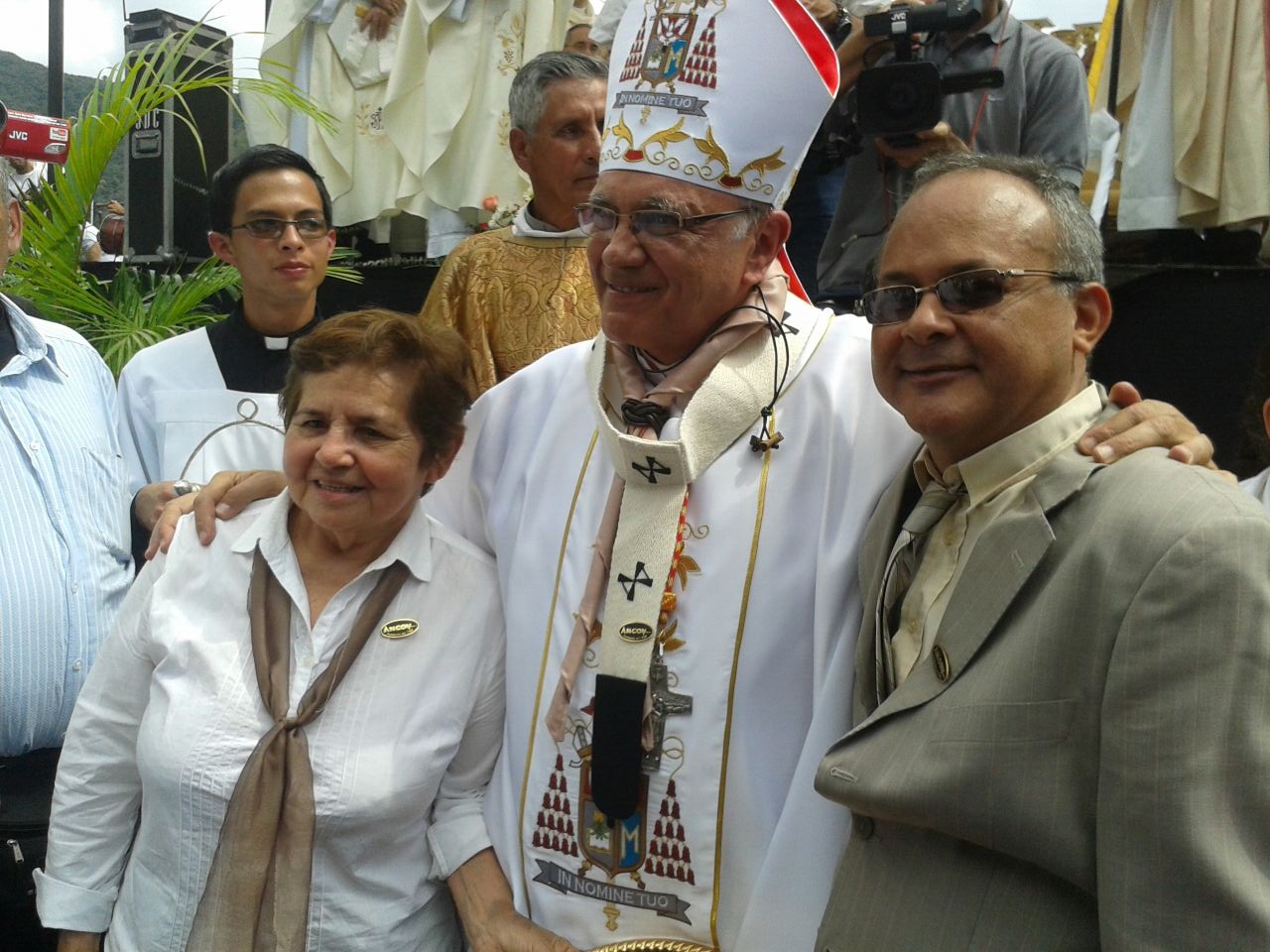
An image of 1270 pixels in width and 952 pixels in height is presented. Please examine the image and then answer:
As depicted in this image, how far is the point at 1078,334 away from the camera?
6.09ft

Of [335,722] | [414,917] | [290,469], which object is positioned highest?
[290,469]

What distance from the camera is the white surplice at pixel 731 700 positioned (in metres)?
2.14

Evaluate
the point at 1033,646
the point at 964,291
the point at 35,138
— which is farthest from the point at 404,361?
the point at 35,138

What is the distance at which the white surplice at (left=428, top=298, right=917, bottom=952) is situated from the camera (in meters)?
2.14

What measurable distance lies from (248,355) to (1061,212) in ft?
7.75

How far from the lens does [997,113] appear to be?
11.8 feet

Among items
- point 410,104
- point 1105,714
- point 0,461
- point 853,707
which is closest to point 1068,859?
point 1105,714

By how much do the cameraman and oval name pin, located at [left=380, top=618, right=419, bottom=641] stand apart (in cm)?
176

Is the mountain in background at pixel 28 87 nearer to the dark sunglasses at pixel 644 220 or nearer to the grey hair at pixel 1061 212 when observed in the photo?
the dark sunglasses at pixel 644 220

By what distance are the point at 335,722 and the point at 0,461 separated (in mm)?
1269

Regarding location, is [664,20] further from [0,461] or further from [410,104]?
[410,104]

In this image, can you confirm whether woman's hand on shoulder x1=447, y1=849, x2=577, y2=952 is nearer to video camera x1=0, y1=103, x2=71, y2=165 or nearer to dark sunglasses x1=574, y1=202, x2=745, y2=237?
dark sunglasses x1=574, y1=202, x2=745, y2=237

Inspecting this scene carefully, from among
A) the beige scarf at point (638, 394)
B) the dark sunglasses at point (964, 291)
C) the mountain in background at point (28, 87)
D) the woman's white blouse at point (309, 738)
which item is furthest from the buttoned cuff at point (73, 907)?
the mountain in background at point (28, 87)

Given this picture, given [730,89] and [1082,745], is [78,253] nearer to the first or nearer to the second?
[730,89]
